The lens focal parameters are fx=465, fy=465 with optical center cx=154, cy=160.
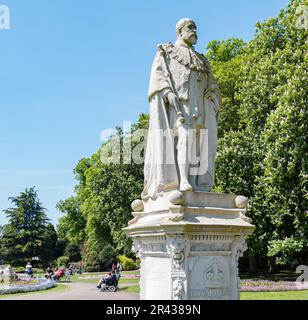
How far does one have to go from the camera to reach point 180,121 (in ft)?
26.4

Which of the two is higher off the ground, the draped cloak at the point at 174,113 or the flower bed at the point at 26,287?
the draped cloak at the point at 174,113

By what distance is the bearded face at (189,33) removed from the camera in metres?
8.62

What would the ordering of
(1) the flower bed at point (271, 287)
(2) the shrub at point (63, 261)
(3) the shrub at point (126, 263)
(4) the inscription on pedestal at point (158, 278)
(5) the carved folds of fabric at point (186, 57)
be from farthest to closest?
1. (2) the shrub at point (63, 261)
2. (3) the shrub at point (126, 263)
3. (1) the flower bed at point (271, 287)
4. (5) the carved folds of fabric at point (186, 57)
5. (4) the inscription on pedestal at point (158, 278)

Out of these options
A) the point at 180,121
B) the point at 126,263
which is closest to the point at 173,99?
the point at 180,121

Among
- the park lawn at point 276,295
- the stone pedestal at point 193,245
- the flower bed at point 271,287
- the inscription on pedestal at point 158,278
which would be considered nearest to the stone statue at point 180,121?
the stone pedestal at point 193,245

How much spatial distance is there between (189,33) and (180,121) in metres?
1.78

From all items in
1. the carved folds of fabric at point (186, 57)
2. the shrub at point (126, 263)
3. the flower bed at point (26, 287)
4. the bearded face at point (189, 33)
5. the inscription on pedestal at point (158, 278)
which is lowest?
the flower bed at point (26, 287)

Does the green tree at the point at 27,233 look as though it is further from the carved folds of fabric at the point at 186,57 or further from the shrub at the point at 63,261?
the carved folds of fabric at the point at 186,57

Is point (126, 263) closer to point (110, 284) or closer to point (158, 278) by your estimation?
point (110, 284)

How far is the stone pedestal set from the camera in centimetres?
722

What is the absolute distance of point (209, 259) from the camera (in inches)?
293

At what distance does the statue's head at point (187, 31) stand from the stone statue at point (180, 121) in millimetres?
19
